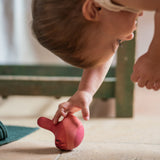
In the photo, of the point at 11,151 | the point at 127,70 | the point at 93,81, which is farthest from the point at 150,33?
the point at 11,151

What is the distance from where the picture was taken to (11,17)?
2850 mm

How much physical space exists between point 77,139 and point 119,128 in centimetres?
37

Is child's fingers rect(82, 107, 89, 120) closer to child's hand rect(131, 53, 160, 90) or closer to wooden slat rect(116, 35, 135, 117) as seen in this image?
child's hand rect(131, 53, 160, 90)

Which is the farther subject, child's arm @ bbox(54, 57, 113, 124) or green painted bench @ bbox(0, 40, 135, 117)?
green painted bench @ bbox(0, 40, 135, 117)

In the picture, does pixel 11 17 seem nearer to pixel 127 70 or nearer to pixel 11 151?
pixel 127 70

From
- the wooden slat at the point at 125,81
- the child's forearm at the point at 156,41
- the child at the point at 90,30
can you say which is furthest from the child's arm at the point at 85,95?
the wooden slat at the point at 125,81

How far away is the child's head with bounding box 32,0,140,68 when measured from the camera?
80 centimetres

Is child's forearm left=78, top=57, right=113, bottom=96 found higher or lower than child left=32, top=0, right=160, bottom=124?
lower

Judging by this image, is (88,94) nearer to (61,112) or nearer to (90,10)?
(61,112)

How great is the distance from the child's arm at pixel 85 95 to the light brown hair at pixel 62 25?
14 centimetres

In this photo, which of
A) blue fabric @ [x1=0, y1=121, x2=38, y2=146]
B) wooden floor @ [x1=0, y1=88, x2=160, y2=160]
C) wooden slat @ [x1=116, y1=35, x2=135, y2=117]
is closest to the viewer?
wooden floor @ [x1=0, y1=88, x2=160, y2=160]

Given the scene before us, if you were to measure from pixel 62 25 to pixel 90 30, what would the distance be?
2.5 inches

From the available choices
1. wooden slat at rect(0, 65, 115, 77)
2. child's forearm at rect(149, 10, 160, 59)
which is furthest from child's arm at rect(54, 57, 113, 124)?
wooden slat at rect(0, 65, 115, 77)

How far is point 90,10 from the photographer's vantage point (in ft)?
2.60
